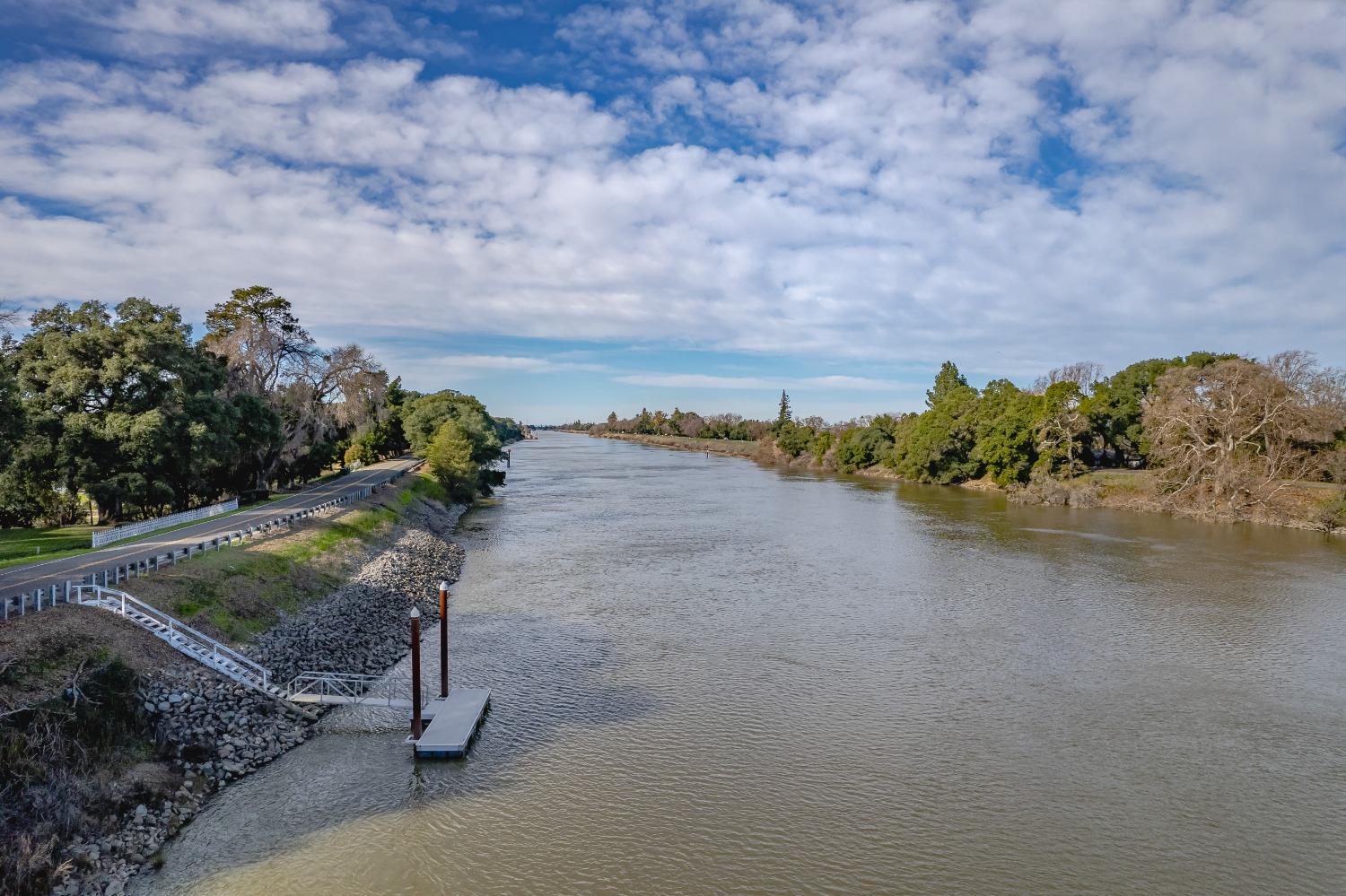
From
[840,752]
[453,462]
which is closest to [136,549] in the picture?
[840,752]

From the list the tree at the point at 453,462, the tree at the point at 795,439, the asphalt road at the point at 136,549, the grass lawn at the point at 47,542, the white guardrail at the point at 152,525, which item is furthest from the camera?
the tree at the point at 795,439

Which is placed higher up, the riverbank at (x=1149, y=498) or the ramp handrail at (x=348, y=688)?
the riverbank at (x=1149, y=498)

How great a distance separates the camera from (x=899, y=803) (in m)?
15.6

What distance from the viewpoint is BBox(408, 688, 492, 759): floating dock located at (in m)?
17.0

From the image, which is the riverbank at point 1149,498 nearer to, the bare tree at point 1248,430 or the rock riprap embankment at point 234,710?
the bare tree at point 1248,430

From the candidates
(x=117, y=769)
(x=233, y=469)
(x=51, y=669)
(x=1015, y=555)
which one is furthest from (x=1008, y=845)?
(x=233, y=469)

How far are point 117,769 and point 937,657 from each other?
74.2 ft

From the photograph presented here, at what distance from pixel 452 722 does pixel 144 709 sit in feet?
21.4

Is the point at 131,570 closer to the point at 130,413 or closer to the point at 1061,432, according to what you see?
the point at 130,413

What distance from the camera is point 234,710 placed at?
1712 cm

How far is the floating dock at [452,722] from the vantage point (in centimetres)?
1695

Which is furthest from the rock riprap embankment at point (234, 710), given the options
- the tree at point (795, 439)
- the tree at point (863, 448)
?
the tree at point (795, 439)

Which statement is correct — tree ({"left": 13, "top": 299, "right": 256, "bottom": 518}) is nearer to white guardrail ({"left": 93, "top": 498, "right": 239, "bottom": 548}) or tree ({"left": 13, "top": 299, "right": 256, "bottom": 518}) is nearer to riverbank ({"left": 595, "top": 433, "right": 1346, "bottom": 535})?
white guardrail ({"left": 93, "top": 498, "right": 239, "bottom": 548})

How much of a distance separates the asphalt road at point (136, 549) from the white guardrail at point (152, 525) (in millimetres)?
476
